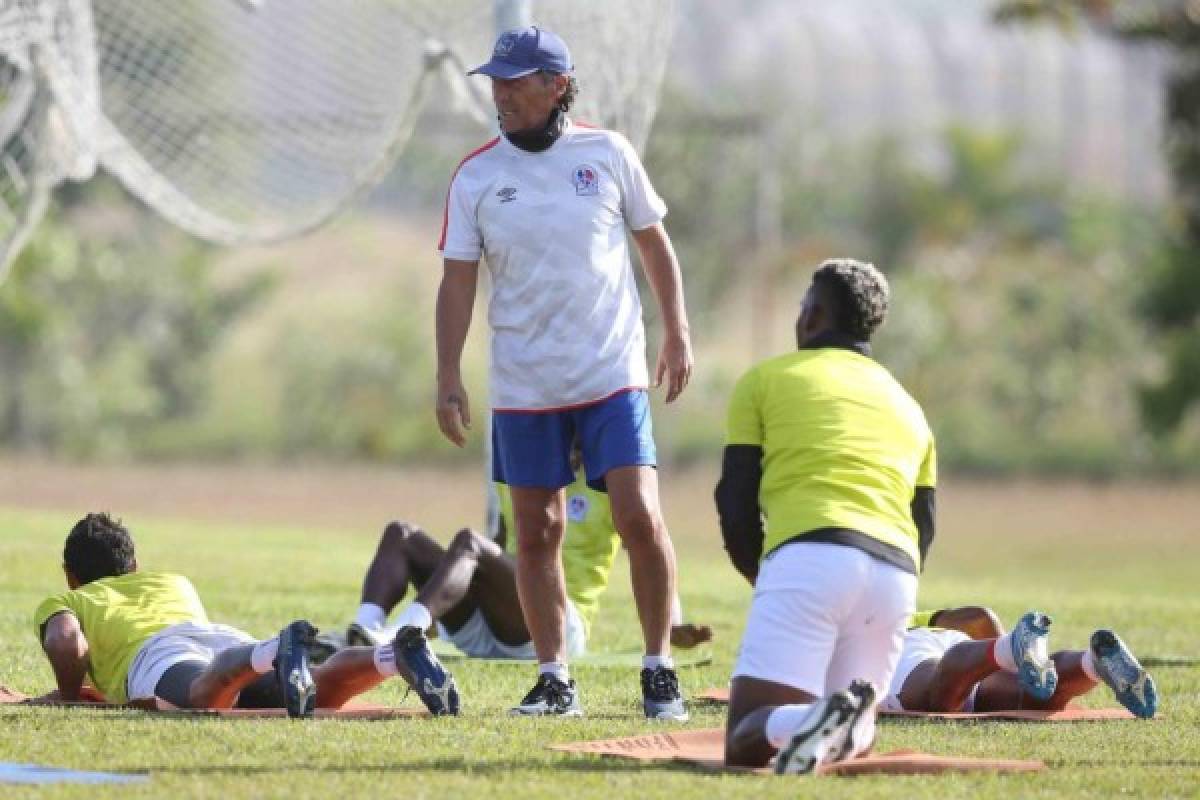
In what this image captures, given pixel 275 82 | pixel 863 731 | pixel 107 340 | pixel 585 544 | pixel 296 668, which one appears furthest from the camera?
pixel 107 340

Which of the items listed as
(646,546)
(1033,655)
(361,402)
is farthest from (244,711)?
(361,402)

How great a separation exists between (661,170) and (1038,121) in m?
37.6

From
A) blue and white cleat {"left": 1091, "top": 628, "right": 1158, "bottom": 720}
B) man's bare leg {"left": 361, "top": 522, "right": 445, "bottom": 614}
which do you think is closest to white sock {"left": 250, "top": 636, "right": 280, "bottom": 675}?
man's bare leg {"left": 361, "top": 522, "right": 445, "bottom": 614}

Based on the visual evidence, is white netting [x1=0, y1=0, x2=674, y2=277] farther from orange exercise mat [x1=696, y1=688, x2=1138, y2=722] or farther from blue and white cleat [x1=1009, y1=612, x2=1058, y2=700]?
blue and white cleat [x1=1009, y1=612, x2=1058, y2=700]

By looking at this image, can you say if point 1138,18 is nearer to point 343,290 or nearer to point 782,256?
point 782,256

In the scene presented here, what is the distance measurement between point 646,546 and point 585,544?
6.13 feet

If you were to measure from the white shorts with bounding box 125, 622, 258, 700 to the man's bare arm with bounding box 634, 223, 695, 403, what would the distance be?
1641 mm

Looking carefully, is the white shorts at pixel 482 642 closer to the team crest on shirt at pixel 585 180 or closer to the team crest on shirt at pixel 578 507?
the team crest on shirt at pixel 578 507

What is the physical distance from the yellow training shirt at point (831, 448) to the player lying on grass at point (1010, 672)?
1.19m

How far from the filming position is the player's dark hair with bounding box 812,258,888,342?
6.60 m

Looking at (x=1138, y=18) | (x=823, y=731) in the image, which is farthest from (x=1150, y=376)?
(x=823, y=731)

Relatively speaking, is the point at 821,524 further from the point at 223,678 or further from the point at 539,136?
the point at 223,678

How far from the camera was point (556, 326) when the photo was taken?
7742mm

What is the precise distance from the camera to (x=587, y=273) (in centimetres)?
776
